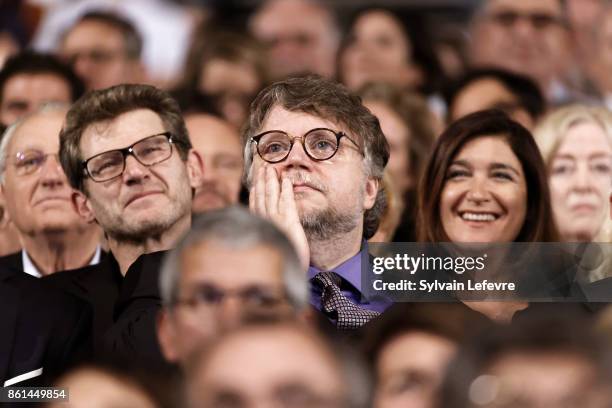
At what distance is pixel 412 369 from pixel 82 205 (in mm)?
1728

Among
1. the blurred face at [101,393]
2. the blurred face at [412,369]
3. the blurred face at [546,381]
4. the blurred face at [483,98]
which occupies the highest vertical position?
the blurred face at [483,98]

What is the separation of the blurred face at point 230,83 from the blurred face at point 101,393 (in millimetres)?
3415

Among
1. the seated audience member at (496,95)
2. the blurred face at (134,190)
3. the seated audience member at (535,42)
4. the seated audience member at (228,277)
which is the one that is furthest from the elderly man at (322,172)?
the seated audience member at (535,42)

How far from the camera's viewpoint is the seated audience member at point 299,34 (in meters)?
7.13

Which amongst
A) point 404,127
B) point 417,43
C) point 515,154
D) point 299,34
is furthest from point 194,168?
point 299,34

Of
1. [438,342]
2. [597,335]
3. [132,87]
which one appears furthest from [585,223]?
[597,335]

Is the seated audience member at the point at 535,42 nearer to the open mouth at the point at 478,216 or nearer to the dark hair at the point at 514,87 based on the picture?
the dark hair at the point at 514,87

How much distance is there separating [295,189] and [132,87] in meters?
0.86

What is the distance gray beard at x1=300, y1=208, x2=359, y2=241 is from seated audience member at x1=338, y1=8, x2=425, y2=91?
2704 millimetres

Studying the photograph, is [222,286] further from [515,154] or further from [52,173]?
[52,173]

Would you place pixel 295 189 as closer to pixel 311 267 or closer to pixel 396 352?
pixel 311 267

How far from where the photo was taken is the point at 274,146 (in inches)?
158

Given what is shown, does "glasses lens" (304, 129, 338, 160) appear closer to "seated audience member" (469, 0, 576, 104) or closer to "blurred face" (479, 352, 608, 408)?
"blurred face" (479, 352, 608, 408)

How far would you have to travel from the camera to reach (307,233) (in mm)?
3938
